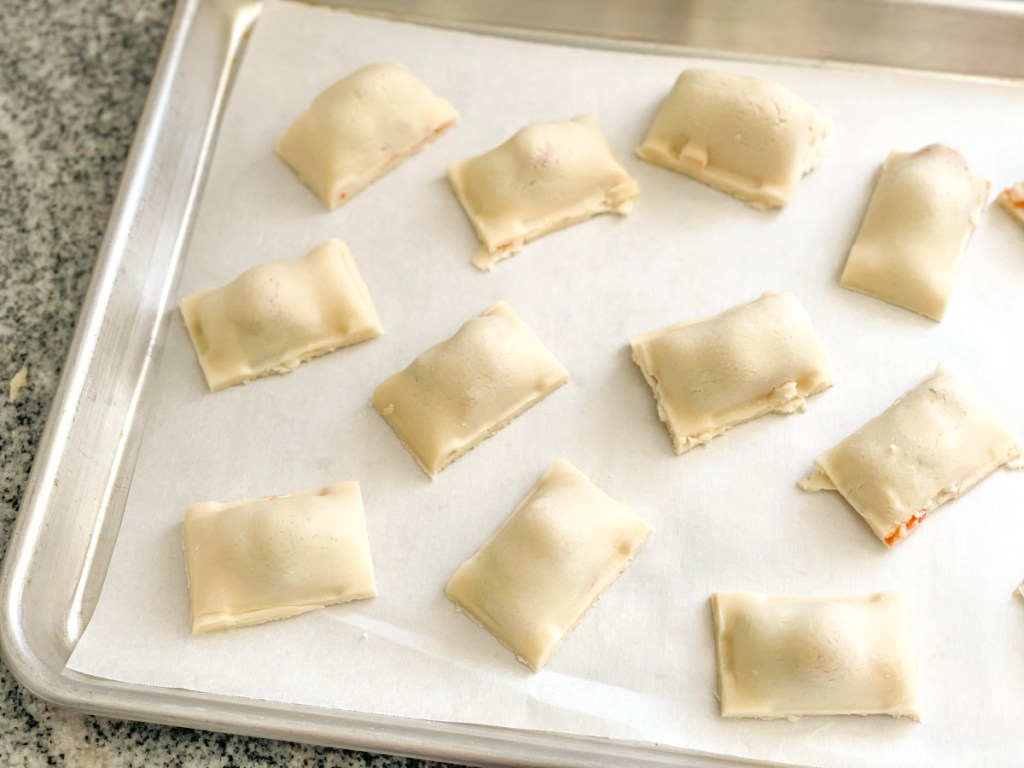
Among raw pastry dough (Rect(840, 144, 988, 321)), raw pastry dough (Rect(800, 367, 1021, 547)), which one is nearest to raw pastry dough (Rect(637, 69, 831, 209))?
raw pastry dough (Rect(840, 144, 988, 321))

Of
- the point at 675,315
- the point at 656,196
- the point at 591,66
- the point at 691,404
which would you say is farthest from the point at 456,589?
the point at 591,66

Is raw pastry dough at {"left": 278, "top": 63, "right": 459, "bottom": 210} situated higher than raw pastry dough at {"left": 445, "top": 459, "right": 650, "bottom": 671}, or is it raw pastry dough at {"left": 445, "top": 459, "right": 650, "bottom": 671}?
raw pastry dough at {"left": 278, "top": 63, "right": 459, "bottom": 210}

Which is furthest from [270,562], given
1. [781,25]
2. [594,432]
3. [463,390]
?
[781,25]

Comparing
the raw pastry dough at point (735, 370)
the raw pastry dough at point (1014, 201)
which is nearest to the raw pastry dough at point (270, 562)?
the raw pastry dough at point (735, 370)

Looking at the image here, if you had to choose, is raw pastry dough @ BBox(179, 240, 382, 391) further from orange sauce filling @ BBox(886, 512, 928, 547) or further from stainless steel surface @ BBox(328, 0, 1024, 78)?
orange sauce filling @ BBox(886, 512, 928, 547)

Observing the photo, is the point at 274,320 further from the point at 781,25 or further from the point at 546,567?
the point at 781,25

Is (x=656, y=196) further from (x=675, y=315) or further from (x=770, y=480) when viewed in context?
(x=770, y=480)

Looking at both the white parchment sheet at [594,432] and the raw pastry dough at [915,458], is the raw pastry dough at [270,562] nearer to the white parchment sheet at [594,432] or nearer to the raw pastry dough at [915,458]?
the white parchment sheet at [594,432]
